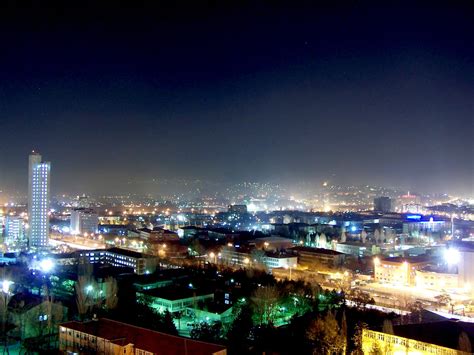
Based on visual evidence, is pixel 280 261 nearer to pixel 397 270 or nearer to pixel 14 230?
pixel 397 270

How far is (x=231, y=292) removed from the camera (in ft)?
28.8

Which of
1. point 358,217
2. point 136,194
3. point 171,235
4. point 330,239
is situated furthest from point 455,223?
point 136,194

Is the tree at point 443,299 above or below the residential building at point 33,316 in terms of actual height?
below

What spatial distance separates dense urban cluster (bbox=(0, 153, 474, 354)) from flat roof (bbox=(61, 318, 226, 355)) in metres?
0.02

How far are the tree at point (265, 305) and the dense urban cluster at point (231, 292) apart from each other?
0.02 metres

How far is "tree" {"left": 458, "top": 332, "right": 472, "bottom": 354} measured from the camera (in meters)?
5.11

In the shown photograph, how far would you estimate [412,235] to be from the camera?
64.1ft

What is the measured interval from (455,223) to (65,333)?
2053cm

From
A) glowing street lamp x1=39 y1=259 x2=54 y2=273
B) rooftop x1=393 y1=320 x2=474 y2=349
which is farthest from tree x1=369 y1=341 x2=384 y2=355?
glowing street lamp x1=39 y1=259 x2=54 y2=273

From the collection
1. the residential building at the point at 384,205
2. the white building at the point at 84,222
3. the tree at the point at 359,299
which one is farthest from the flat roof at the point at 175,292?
the residential building at the point at 384,205

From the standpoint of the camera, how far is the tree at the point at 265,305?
7.45m

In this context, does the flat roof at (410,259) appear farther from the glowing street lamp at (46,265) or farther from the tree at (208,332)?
the glowing street lamp at (46,265)

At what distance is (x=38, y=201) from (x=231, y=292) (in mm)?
10446

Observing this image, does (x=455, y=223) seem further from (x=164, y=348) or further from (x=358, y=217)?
(x=164, y=348)
